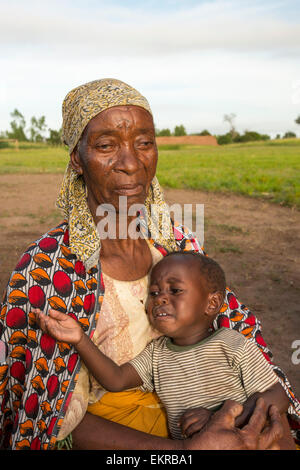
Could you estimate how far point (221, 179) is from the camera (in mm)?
14938

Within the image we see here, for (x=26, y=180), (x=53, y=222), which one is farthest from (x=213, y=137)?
(x=53, y=222)

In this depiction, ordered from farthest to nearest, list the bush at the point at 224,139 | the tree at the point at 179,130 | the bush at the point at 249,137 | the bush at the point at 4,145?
the tree at the point at 179,130, the bush at the point at 224,139, the bush at the point at 249,137, the bush at the point at 4,145

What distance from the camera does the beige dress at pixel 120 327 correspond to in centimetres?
212

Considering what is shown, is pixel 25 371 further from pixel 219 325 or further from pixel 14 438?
pixel 219 325

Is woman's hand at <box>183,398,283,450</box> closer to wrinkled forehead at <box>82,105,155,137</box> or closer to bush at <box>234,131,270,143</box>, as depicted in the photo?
wrinkled forehead at <box>82,105,155,137</box>

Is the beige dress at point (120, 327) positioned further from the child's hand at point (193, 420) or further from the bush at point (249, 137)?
the bush at point (249, 137)

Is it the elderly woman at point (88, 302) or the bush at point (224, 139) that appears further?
the bush at point (224, 139)

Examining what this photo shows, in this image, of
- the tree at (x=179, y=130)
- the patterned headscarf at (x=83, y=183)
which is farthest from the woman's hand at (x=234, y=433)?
the tree at (x=179, y=130)

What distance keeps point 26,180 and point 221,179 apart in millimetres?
7171

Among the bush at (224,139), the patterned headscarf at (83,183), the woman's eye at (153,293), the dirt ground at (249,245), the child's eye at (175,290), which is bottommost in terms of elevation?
the dirt ground at (249,245)

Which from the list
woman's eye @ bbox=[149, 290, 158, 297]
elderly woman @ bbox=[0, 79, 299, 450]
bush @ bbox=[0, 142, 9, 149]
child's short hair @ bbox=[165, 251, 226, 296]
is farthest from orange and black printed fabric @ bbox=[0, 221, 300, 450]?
bush @ bbox=[0, 142, 9, 149]

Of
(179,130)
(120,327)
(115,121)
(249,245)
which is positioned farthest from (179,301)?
(179,130)

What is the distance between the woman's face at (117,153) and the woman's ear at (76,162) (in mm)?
17

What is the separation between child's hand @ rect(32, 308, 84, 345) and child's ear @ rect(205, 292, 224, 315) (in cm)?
66
